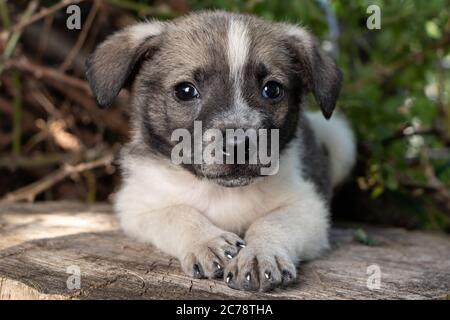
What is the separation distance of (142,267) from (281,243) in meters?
0.71

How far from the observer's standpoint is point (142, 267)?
3.38 m

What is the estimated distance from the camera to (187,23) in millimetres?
4152

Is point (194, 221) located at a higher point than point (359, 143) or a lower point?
lower

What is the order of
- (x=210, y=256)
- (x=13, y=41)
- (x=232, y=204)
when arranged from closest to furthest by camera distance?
(x=210, y=256), (x=232, y=204), (x=13, y=41)

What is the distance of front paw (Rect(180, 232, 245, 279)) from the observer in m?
3.24

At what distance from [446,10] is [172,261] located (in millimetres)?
3731

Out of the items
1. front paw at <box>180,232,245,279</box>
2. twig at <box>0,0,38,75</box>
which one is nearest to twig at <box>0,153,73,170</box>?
twig at <box>0,0,38,75</box>

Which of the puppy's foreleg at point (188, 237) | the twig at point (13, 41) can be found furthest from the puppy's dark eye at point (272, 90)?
the twig at point (13, 41)

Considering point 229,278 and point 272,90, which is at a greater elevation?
point 272,90

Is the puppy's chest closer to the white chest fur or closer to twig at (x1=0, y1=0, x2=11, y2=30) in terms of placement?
the white chest fur

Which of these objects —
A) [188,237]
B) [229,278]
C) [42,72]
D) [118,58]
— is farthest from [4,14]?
[229,278]

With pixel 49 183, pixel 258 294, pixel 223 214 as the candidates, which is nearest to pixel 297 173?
pixel 223 214

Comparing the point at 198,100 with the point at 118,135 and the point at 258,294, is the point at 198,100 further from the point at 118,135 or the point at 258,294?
the point at 118,135

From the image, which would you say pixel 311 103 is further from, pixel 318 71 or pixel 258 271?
pixel 258 271
